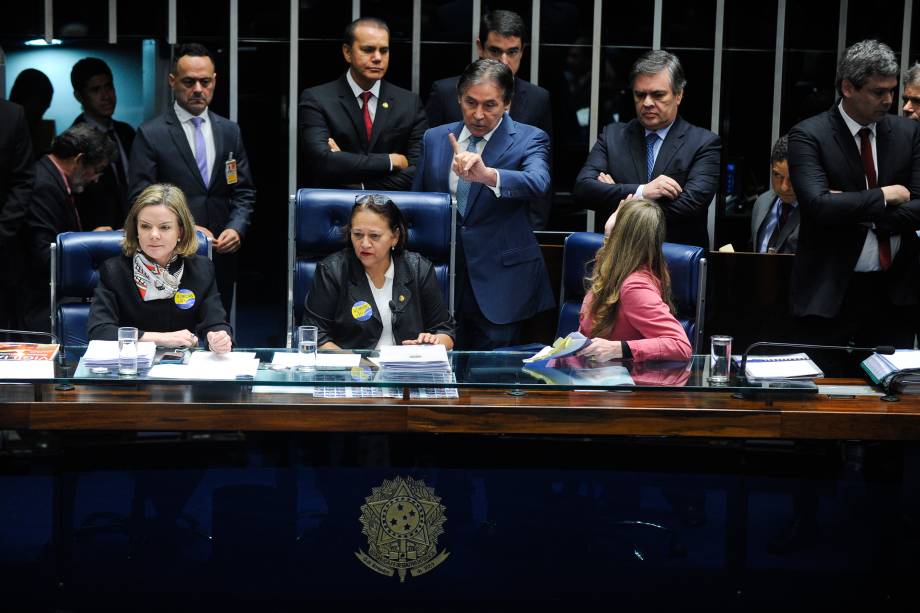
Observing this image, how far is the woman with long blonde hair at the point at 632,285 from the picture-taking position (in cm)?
351

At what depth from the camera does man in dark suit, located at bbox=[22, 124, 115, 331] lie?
15.9 feet

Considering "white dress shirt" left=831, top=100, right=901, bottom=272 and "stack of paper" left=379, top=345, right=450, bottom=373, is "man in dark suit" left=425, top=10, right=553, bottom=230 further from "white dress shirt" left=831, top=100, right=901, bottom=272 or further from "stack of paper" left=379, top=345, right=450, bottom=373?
"stack of paper" left=379, top=345, right=450, bottom=373

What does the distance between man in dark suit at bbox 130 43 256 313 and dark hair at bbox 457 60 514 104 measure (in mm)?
1228

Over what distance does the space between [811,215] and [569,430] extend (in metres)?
1.89

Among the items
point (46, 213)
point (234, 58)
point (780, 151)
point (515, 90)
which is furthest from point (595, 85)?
point (46, 213)

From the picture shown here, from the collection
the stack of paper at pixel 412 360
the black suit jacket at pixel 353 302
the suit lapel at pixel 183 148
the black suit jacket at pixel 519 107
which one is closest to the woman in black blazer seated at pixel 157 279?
the black suit jacket at pixel 353 302

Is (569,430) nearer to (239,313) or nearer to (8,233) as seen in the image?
(8,233)

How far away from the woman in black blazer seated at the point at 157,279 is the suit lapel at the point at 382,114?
1.38 m

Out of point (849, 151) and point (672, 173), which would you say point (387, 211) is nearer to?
point (672, 173)

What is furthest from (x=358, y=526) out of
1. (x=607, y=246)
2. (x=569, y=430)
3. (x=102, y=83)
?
(x=102, y=83)

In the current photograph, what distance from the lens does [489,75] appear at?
4414 millimetres

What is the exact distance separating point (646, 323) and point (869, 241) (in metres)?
1.32

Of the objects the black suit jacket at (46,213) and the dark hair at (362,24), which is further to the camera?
the dark hair at (362,24)

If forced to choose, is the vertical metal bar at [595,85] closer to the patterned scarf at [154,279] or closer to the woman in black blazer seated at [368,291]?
the woman in black blazer seated at [368,291]
